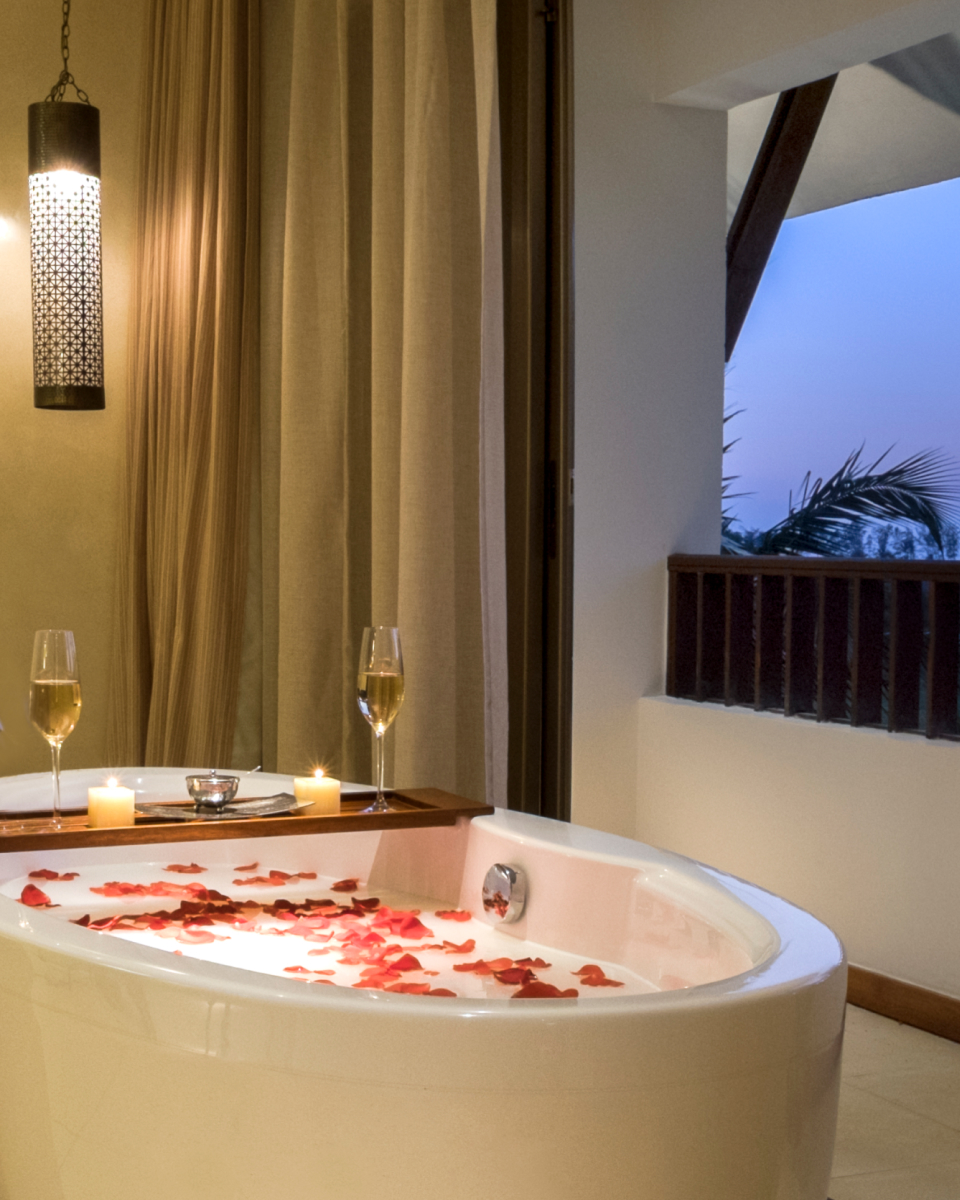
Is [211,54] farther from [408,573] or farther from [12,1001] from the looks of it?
[12,1001]

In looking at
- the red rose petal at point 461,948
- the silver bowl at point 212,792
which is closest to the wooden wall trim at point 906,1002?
the red rose petal at point 461,948

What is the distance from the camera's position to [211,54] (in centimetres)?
396

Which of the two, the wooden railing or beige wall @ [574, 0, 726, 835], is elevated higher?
beige wall @ [574, 0, 726, 835]

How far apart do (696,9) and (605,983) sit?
103 inches

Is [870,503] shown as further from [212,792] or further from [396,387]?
[212,792]

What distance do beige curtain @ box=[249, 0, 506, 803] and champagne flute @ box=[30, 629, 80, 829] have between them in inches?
46.9

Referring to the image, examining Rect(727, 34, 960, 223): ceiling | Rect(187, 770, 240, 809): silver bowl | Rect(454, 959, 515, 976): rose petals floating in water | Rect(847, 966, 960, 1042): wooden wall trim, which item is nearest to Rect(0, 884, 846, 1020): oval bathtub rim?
Rect(454, 959, 515, 976): rose petals floating in water

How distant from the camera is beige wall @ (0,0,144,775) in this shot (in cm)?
424

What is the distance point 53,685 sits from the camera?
70.4 inches

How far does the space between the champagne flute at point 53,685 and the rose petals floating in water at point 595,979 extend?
0.74 metres

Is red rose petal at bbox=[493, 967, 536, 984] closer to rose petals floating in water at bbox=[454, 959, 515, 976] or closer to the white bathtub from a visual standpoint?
rose petals floating in water at bbox=[454, 959, 515, 976]

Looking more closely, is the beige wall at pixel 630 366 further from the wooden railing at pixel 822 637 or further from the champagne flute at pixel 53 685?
the champagne flute at pixel 53 685

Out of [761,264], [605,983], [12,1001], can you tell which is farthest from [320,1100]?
[761,264]

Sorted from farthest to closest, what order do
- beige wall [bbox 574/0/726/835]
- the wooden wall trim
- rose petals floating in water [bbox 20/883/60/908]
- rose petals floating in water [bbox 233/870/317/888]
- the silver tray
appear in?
beige wall [bbox 574/0/726/835], the wooden wall trim, rose petals floating in water [bbox 233/870/317/888], the silver tray, rose petals floating in water [bbox 20/883/60/908]
